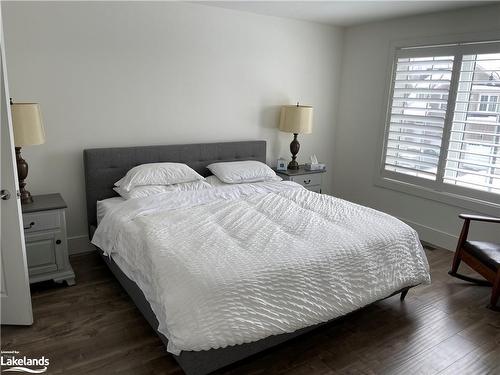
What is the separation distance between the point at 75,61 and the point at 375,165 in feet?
11.1

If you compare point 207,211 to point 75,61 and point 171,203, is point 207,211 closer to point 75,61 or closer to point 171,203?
point 171,203

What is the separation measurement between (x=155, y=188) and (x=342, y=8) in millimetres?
2502

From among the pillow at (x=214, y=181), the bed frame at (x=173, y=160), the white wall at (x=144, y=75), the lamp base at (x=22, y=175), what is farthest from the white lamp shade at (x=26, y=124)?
the pillow at (x=214, y=181)

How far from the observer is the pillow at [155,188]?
9.77 ft

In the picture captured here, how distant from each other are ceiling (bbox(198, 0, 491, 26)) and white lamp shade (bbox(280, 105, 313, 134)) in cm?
98

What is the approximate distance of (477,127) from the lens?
3402 mm

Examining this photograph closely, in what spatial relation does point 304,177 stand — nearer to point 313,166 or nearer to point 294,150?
point 313,166

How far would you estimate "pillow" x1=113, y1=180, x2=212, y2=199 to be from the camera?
9.77 ft

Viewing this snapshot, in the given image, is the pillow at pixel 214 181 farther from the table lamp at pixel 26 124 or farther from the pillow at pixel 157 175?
the table lamp at pixel 26 124

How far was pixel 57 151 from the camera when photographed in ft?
10.2

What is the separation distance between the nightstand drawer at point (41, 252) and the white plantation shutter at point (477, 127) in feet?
12.0

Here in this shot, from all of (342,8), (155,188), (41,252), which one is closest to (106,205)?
(155,188)

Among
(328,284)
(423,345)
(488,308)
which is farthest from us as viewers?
(488,308)

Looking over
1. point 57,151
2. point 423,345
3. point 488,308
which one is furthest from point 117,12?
point 488,308
